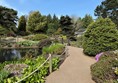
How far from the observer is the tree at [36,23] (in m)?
49.8

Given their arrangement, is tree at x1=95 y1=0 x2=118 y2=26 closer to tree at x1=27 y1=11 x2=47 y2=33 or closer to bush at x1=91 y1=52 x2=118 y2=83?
tree at x1=27 y1=11 x2=47 y2=33

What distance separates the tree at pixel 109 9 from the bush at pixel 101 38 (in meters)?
28.4

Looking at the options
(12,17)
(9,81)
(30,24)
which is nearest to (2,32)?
(12,17)

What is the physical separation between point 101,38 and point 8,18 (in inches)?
1394

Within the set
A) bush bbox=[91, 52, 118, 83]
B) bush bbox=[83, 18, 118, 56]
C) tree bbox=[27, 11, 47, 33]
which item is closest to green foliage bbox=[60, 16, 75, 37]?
tree bbox=[27, 11, 47, 33]

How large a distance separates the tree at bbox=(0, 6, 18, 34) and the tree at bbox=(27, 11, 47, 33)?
399cm

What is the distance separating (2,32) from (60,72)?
32.0 metres

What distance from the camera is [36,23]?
50125mm

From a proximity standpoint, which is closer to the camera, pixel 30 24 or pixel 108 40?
pixel 108 40

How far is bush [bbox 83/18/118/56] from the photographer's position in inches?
548

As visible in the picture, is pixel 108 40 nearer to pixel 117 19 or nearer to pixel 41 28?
pixel 117 19

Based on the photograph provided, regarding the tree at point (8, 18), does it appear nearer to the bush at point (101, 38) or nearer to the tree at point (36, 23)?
the tree at point (36, 23)

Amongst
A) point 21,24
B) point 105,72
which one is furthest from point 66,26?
point 105,72

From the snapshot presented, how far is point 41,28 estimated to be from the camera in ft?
164
